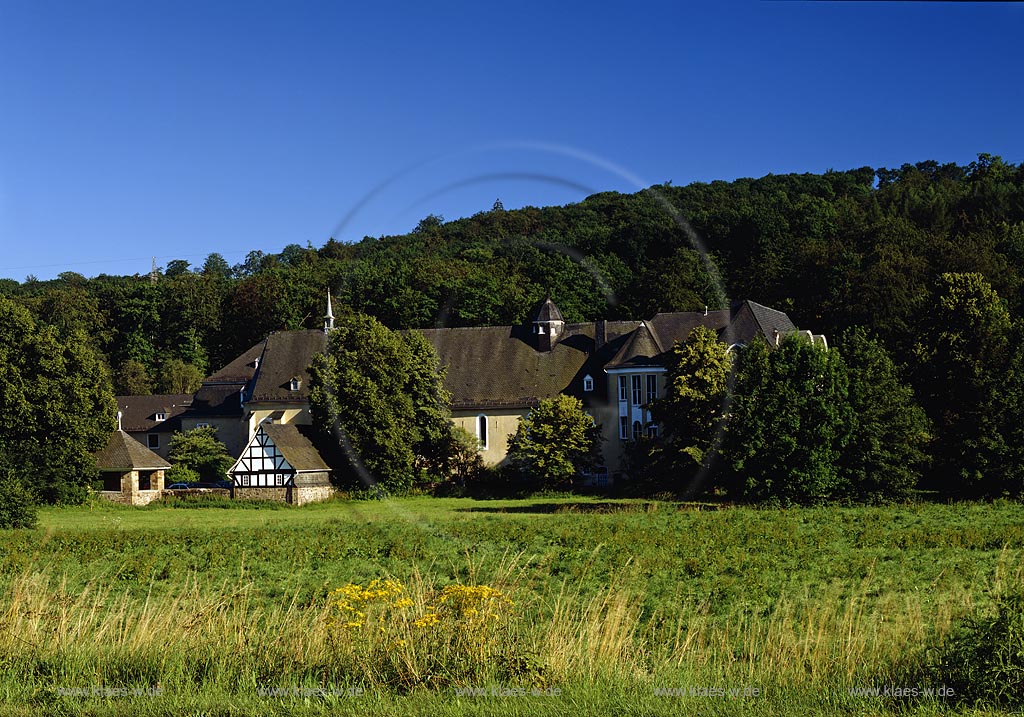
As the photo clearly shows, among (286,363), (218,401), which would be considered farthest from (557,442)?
(218,401)

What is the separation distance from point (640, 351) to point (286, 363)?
22192 millimetres

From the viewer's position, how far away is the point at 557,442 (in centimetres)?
5166

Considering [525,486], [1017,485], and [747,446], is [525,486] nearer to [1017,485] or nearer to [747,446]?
[747,446]

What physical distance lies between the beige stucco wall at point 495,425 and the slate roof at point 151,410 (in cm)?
2774

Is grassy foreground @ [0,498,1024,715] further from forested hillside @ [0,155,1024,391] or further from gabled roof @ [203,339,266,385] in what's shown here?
gabled roof @ [203,339,266,385]

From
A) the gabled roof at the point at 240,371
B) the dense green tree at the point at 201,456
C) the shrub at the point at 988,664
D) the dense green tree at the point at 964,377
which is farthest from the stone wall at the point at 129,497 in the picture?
the shrub at the point at 988,664

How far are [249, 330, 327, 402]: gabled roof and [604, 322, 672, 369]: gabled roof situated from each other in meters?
17.4

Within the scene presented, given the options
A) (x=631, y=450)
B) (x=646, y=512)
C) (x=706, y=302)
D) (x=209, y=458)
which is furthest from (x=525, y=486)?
(x=706, y=302)

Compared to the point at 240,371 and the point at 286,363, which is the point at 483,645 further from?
the point at 240,371

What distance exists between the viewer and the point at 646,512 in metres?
38.5

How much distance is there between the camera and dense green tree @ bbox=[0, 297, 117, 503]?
48.7 m

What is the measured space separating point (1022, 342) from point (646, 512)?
1790 cm

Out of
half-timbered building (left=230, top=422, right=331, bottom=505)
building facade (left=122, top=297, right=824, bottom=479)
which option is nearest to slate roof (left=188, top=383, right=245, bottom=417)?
building facade (left=122, top=297, right=824, bottom=479)

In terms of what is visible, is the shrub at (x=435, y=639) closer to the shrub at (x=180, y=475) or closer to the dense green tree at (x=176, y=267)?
the shrub at (x=180, y=475)
